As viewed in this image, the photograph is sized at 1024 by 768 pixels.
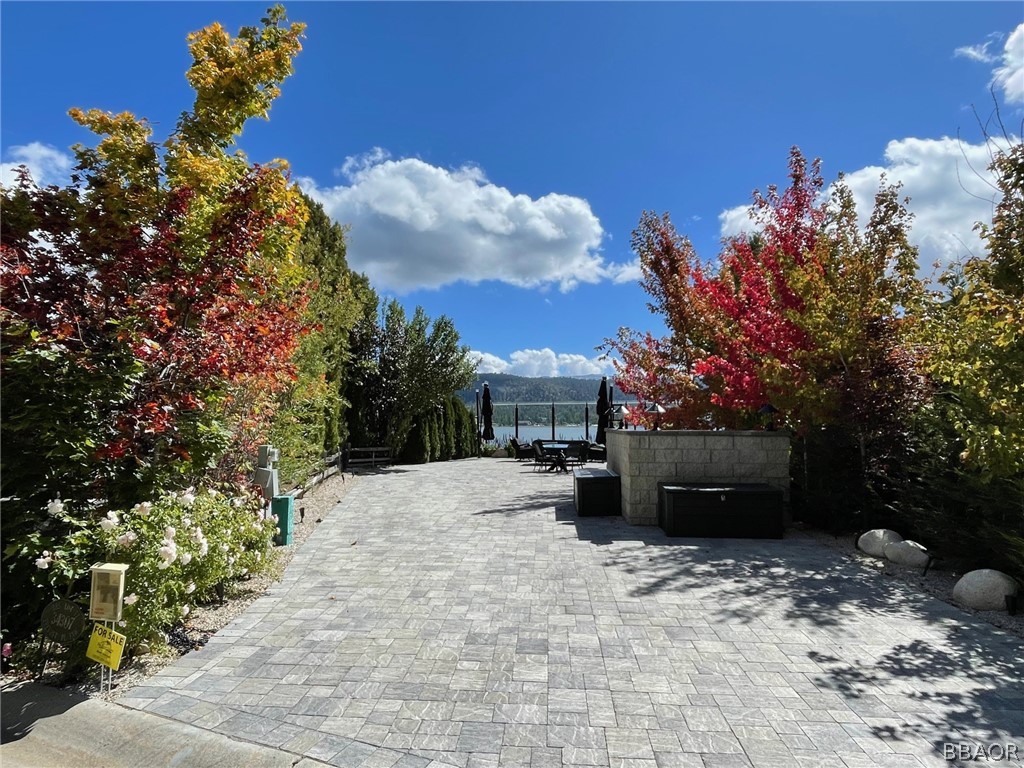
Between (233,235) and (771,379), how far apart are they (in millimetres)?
6498

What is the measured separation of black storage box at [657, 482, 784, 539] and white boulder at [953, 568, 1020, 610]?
2.30m

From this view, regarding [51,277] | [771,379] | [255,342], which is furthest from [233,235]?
[771,379]

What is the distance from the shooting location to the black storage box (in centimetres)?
676

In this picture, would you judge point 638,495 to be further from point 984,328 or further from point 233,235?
point 233,235

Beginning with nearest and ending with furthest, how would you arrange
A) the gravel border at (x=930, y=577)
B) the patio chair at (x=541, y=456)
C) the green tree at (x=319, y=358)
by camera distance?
the gravel border at (x=930, y=577)
the green tree at (x=319, y=358)
the patio chair at (x=541, y=456)

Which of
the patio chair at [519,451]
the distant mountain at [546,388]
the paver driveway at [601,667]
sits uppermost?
the distant mountain at [546,388]

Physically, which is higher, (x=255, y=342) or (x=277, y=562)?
(x=255, y=342)

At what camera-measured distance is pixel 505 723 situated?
276 centimetres

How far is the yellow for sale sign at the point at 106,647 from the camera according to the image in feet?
9.64

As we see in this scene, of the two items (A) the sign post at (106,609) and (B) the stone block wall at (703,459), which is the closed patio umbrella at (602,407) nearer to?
(B) the stone block wall at (703,459)

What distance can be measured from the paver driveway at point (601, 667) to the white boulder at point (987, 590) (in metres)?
0.22

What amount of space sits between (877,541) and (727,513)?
5.33 ft

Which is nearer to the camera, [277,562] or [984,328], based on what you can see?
[984,328]

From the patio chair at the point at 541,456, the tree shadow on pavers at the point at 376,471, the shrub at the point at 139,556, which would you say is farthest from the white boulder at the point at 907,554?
the tree shadow on pavers at the point at 376,471
